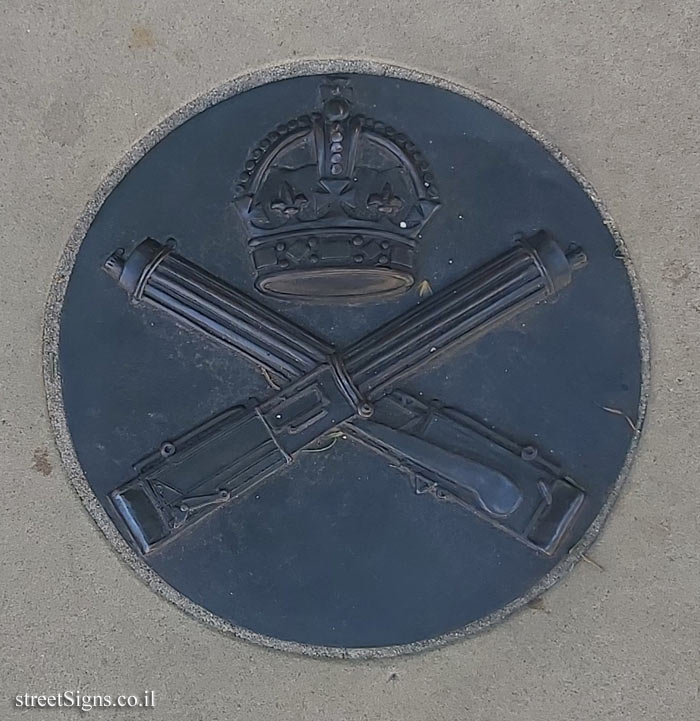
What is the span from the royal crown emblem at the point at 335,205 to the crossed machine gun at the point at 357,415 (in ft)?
0.26

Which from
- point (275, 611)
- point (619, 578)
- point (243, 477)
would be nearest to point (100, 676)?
point (275, 611)

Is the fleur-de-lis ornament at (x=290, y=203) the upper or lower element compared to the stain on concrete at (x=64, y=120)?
lower

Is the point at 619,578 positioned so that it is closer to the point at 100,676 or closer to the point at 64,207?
the point at 100,676

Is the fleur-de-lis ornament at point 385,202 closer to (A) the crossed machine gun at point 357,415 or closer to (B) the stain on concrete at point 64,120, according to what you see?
(A) the crossed machine gun at point 357,415

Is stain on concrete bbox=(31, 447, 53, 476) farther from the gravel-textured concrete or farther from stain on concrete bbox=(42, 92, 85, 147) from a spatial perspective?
stain on concrete bbox=(42, 92, 85, 147)

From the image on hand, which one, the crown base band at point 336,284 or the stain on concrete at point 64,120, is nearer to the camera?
the crown base band at point 336,284

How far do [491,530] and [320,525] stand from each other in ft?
0.96

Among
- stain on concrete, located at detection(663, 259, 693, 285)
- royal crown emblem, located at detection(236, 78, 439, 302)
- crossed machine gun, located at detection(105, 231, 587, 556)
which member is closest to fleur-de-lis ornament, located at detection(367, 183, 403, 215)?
royal crown emblem, located at detection(236, 78, 439, 302)

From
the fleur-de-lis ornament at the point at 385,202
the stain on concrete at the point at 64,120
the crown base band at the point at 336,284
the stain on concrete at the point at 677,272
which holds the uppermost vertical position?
the stain on concrete at the point at 64,120

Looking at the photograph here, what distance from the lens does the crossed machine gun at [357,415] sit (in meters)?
1.16

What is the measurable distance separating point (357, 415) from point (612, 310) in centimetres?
47

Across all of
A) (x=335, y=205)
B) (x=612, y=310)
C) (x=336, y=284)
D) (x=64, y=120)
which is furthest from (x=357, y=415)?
(x=64, y=120)

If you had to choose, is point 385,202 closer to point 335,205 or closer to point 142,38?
point 335,205

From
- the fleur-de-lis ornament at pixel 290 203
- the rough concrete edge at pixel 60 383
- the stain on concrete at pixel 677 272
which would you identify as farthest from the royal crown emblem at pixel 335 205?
the stain on concrete at pixel 677 272
